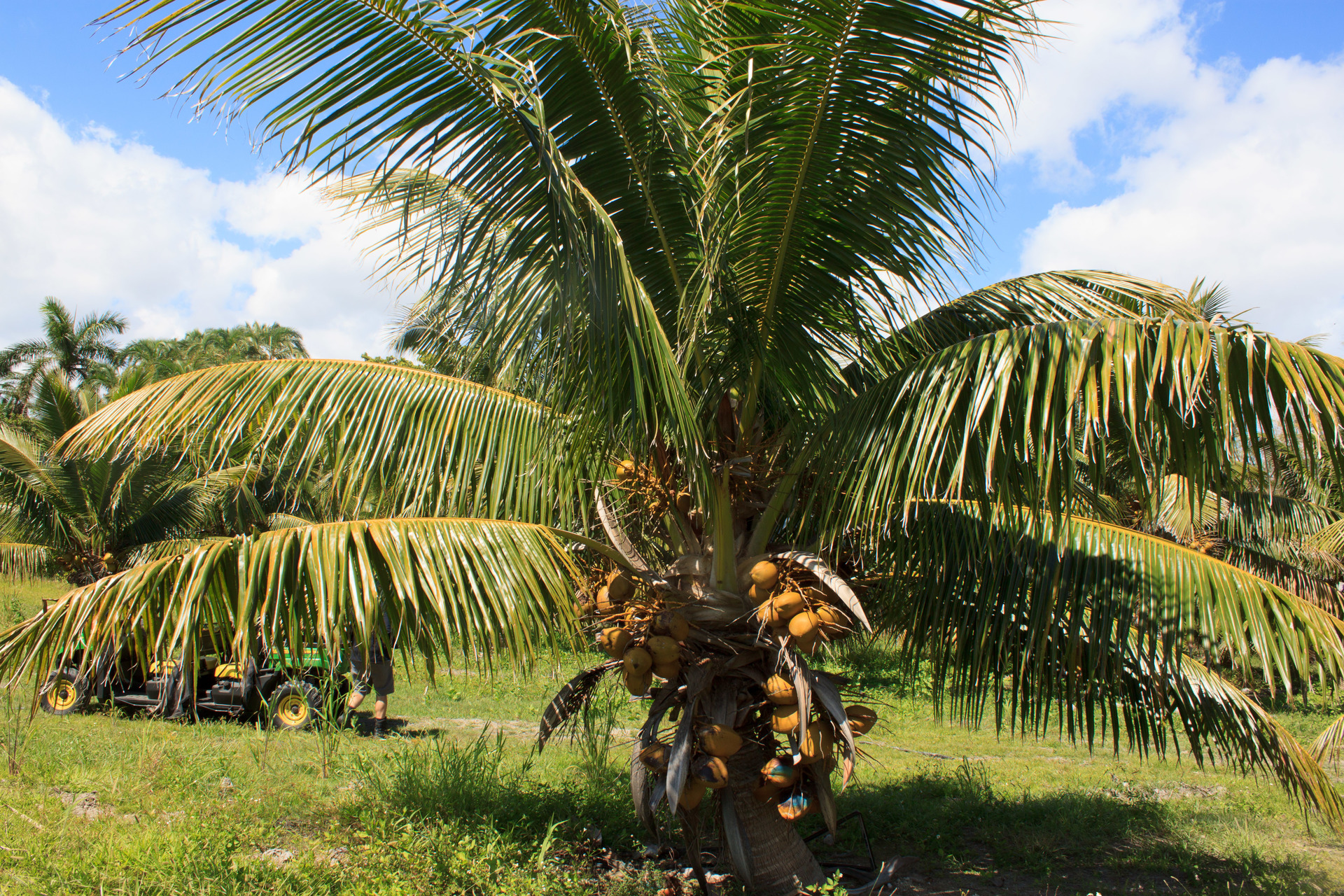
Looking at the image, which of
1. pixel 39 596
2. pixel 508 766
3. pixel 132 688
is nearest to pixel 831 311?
pixel 508 766

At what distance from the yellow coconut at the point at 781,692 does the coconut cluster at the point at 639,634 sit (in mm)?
480

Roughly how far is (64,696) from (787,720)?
10.3 meters

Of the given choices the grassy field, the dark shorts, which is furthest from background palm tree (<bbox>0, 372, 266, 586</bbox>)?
the dark shorts

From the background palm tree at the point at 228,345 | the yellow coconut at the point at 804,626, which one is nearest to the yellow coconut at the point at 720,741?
the yellow coconut at the point at 804,626

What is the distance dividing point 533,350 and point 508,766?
4752 mm

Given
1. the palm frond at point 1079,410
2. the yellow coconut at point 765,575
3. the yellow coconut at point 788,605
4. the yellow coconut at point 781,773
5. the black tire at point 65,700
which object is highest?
the palm frond at point 1079,410

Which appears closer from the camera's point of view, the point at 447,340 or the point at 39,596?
the point at 447,340

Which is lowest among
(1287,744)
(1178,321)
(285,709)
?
(285,709)

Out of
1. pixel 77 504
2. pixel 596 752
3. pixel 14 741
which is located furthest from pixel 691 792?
pixel 77 504

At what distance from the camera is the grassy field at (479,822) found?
4.12m

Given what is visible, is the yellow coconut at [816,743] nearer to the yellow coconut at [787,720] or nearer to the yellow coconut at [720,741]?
the yellow coconut at [787,720]

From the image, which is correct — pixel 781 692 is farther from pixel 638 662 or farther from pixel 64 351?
pixel 64 351

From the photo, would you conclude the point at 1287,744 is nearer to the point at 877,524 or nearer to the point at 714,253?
the point at 877,524

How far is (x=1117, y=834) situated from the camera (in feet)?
22.9
